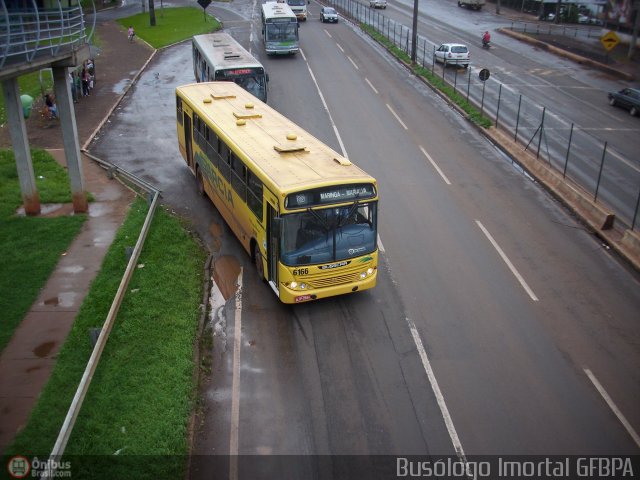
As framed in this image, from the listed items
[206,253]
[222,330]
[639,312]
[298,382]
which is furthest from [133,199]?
[639,312]

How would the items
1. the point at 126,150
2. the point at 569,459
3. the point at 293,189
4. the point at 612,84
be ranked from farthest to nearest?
the point at 612,84
the point at 126,150
the point at 293,189
the point at 569,459

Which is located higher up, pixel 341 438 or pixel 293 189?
pixel 293 189

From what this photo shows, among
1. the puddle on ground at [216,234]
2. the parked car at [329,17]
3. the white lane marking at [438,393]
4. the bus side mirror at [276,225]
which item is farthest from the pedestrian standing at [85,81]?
the parked car at [329,17]

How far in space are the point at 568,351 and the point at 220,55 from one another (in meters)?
22.1

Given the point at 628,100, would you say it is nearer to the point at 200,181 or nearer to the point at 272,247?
the point at 200,181

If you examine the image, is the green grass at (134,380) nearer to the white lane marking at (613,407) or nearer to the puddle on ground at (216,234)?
the puddle on ground at (216,234)

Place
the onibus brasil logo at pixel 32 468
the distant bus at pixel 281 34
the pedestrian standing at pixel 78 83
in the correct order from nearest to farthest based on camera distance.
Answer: the onibus brasil logo at pixel 32 468, the pedestrian standing at pixel 78 83, the distant bus at pixel 281 34

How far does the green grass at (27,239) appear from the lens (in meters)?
13.4

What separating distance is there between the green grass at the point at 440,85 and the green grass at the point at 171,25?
15122 millimetres

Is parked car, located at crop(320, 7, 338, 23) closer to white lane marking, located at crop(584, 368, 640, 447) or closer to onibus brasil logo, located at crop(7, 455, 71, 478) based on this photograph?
white lane marking, located at crop(584, 368, 640, 447)

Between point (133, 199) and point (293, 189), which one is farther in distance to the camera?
point (133, 199)

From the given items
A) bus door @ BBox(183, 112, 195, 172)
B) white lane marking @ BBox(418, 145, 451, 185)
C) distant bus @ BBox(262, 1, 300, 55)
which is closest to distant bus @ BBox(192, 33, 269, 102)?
bus door @ BBox(183, 112, 195, 172)

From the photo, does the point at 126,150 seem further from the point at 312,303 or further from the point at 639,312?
the point at 639,312

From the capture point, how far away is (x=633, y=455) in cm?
987
